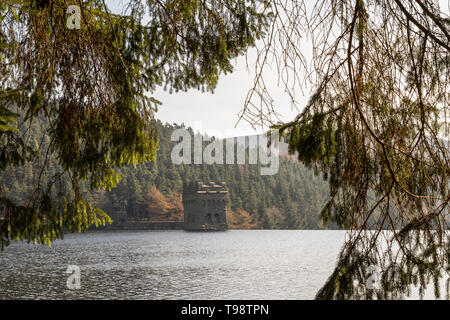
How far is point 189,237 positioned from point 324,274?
84.7ft

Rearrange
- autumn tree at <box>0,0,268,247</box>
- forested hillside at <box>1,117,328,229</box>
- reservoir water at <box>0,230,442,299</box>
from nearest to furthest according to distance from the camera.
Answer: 1. autumn tree at <box>0,0,268,247</box>
2. reservoir water at <box>0,230,442,299</box>
3. forested hillside at <box>1,117,328,229</box>

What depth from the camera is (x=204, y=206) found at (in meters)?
54.4

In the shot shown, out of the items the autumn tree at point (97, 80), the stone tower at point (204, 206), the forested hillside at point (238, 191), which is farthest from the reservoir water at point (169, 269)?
the autumn tree at point (97, 80)

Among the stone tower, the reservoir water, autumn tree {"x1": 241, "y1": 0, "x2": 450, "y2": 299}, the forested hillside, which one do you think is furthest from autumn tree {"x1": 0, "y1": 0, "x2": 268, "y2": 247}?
the forested hillside

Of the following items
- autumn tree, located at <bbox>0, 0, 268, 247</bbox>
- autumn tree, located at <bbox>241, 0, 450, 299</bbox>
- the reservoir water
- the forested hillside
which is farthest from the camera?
the forested hillside

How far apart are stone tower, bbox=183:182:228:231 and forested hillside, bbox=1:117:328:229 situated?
14.9 feet

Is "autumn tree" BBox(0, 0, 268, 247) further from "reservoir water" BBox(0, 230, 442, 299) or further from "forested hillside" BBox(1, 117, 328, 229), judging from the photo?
"forested hillside" BBox(1, 117, 328, 229)

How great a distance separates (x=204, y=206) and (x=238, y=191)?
9570mm

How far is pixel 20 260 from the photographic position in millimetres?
33500

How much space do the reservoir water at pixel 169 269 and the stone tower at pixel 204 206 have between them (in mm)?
6123

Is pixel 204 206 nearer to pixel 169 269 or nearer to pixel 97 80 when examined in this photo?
pixel 169 269

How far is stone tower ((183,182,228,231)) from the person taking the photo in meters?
53.2

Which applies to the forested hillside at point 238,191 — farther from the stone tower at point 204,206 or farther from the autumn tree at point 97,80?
the autumn tree at point 97,80

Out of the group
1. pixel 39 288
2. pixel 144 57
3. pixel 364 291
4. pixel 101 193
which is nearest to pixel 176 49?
pixel 144 57
